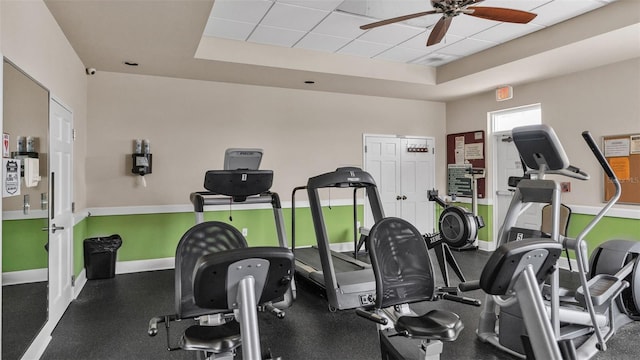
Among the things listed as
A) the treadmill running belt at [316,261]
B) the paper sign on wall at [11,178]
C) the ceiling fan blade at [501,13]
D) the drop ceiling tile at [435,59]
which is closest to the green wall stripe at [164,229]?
the treadmill running belt at [316,261]

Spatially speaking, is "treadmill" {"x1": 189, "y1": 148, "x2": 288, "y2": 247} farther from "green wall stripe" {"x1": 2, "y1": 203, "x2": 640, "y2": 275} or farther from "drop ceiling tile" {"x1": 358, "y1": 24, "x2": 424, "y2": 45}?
"drop ceiling tile" {"x1": 358, "y1": 24, "x2": 424, "y2": 45}

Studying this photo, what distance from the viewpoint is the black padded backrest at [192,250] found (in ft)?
6.87

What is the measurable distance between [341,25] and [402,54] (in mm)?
1343

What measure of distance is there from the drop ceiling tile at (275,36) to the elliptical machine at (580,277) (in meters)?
2.76

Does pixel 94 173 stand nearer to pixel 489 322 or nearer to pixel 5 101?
pixel 5 101

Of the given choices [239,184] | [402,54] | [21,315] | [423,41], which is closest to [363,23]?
[423,41]

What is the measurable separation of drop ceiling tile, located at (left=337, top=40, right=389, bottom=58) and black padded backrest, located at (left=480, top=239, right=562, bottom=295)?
3944mm

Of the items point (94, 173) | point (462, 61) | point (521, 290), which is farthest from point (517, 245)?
point (94, 173)

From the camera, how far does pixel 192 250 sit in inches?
86.0

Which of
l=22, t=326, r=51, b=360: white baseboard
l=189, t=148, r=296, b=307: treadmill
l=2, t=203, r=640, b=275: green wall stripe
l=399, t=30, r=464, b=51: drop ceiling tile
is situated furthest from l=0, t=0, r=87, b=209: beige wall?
l=399, t=30, r=464, b=51: drop ceiling tile

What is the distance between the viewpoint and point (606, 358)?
8.79 ft

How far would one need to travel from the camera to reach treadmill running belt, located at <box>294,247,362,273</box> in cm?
441

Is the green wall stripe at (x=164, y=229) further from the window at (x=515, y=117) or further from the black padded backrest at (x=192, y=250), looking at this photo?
the window at (x=515, y=117)

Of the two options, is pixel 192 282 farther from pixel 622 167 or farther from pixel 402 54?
pixel 622 167
